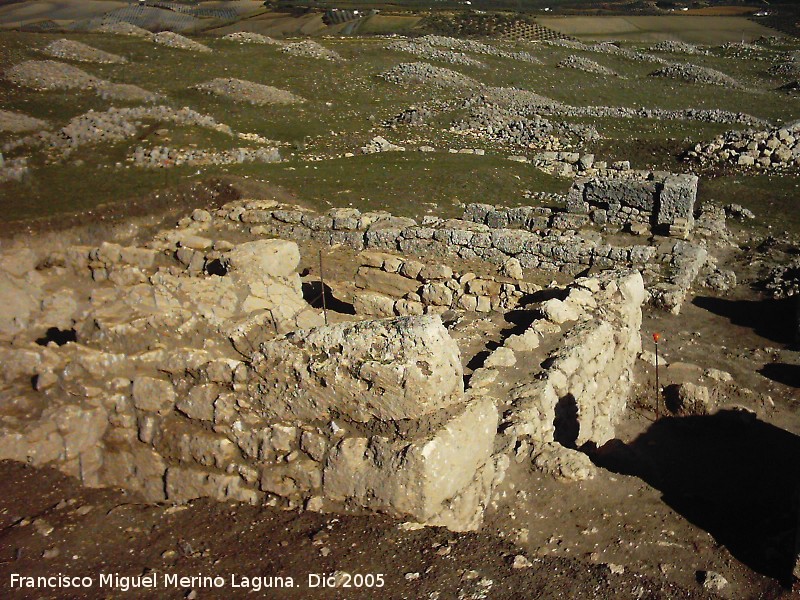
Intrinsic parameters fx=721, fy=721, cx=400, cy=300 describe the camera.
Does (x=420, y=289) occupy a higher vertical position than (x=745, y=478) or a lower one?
higher

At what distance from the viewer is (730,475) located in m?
11.8

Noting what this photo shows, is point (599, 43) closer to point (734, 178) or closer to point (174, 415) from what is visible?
point (734, 178)

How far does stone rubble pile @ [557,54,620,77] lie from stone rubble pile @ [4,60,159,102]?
32138 mm

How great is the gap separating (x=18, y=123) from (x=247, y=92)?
1237 centimetres

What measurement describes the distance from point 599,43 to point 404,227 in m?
51.9

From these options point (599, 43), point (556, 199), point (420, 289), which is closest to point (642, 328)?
point (420, 289)

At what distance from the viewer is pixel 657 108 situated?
1679 inches

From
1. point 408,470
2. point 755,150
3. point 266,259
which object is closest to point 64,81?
point 266,259

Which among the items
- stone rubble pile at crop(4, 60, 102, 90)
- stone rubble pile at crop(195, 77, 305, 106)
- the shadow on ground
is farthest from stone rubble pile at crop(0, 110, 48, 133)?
the shadow on ground

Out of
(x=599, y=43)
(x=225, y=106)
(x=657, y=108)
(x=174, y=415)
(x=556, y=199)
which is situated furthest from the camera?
(x=599, y=43)

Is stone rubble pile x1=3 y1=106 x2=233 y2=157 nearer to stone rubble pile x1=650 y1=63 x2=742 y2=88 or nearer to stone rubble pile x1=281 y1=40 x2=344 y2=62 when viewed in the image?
stone rubble pile x1=281 y1=40 x2=344 y2=62

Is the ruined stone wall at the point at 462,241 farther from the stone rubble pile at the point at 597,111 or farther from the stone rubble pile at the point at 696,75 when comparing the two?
the stone rubble pile at the point at 696,75

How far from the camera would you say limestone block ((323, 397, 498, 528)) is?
25.2 feet

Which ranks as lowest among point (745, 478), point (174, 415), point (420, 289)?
point (745, 478)
